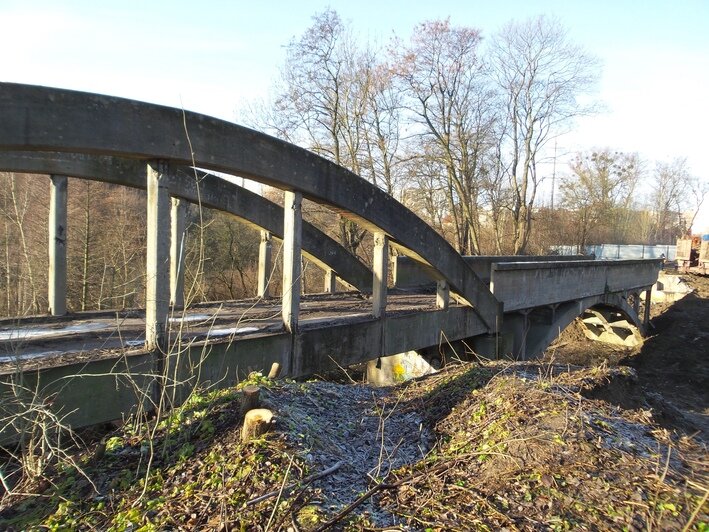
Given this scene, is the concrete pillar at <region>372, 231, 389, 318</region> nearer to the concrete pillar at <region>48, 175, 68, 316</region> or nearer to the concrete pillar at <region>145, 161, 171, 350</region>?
the concrete pillar at <region>145, 161, 171, 350</region>

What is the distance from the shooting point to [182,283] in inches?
312

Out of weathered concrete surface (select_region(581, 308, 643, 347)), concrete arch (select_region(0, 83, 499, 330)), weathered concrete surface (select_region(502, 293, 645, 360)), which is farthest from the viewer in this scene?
weathered concrete surface (select_region(581, 308, 643, 347))

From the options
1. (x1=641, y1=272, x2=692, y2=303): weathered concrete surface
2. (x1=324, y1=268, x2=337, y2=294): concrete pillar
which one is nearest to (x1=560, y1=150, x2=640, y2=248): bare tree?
(x1=641, y1=272, x2=692, y2=303): weathered concrete surface

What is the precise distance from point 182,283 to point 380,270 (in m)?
3.29

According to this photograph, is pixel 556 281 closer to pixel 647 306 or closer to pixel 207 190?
pixel 207 190

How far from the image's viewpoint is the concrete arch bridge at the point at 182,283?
422cm

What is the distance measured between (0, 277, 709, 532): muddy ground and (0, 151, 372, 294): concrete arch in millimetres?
2143

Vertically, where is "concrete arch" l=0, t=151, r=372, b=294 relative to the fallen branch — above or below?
above

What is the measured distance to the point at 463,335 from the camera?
988 cm

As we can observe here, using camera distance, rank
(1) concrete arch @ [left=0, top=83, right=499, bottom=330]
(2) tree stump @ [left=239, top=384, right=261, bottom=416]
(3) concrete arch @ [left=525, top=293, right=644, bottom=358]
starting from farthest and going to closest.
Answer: (3) concrete arch @ [left=525, top=293, right=644, bottom=358]
(1) concrete arch @ [left=0, top=83, right=499, bottom=330]
(2) tree stump @ [left=239, top=384, right=261, bottom=416]

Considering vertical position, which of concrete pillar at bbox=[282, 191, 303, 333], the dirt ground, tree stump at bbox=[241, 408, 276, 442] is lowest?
the dirt ground

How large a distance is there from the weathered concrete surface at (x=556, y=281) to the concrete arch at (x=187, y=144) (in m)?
3.73

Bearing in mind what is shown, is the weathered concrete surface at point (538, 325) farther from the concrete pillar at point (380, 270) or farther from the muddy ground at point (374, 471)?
the muddy ground at point (374, 471)

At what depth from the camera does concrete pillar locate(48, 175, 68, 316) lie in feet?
22.3
